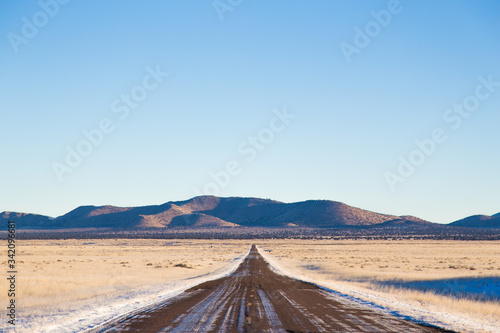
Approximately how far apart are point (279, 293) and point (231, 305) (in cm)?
532

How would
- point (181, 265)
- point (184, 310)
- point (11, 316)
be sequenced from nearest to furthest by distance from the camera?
point (11, 316) < point (184, 310) < point (181, 265)

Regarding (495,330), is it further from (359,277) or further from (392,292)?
(359,277)

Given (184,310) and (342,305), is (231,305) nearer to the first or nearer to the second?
(184,310)

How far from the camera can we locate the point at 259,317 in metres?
13.6

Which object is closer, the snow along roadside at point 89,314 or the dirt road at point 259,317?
the dirt road at point 259,317

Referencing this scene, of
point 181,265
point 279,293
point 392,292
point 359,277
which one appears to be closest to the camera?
point 279,293

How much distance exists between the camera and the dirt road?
11.8 m

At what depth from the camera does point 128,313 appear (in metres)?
14.8

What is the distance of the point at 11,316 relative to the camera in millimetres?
14195

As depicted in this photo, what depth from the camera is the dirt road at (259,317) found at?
1180 centimetres

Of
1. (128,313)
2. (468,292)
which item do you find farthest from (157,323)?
(468,292)

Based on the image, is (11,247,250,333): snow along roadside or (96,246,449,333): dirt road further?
(11,247,250,333): snow along roadside

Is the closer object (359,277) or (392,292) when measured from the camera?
(392,292)

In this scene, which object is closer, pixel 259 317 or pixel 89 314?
pixel 259 317
